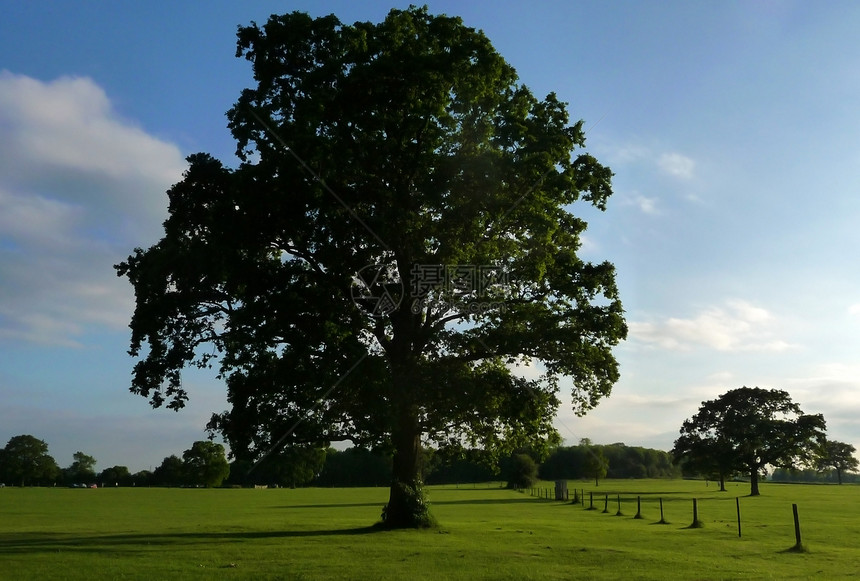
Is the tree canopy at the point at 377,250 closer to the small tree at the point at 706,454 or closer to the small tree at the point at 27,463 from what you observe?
the small tree at the point at 706,454

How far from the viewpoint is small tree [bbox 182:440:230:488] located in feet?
455

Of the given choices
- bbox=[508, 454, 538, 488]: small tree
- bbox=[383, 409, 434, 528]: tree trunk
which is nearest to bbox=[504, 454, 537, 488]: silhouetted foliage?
bbox=[508, 454, 538, 488]: small tree

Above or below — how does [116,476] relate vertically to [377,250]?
below

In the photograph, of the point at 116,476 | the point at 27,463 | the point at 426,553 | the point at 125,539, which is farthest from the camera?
the point at 116,476

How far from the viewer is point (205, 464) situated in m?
139

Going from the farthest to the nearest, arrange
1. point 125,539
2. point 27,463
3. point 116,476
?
point 116,476 < point 27,463 < point 125,539

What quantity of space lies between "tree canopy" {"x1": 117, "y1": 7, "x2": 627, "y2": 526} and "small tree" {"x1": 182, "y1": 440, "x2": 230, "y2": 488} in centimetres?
12209

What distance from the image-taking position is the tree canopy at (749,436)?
→ 7656 cm

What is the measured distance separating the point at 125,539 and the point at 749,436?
230 feet

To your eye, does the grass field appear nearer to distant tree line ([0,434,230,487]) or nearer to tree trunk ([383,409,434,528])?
tree trunk ([383,409,434,528])

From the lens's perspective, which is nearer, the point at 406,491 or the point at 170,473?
the point at 406,491

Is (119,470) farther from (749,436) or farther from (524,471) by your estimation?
(749,436)

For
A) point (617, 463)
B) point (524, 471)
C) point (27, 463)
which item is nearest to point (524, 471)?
point (524, 471)

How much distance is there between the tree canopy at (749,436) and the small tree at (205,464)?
93.6m
